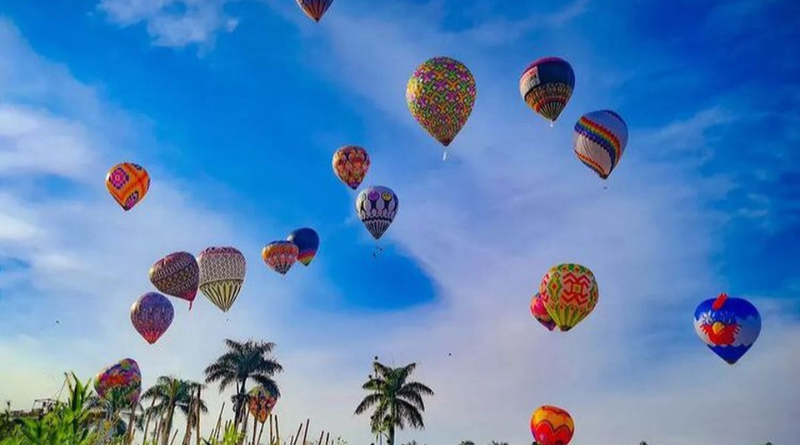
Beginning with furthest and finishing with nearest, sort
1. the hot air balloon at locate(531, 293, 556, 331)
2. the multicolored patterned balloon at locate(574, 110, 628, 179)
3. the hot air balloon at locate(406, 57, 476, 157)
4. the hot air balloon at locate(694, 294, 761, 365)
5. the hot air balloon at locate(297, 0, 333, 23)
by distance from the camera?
the hot air balloon at locate(531, 293, 556, 331) → the hot air balloon at locate(694, 294, 761, 365) → the multicolored patterned balloon at locate(574, 110, 628, 179) → the hot air balloon at locate(297, 0, 333, 23) → the hot air balloon at locate(406, 57, 476, 157)

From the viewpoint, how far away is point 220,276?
34562mm

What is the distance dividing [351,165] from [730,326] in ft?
67.1

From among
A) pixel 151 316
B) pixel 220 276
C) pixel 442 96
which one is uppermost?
pixel 442 96

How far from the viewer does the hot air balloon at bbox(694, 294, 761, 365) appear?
104 ft

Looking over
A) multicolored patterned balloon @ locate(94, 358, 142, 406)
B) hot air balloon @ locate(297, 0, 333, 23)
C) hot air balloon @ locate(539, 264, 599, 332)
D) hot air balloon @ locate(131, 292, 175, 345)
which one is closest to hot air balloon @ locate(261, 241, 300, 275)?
hot air balloon @ locate(131, 292, 175, 345)

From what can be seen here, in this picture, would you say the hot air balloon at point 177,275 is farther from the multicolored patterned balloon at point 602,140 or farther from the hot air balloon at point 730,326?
the hot air balloon at point 730,326

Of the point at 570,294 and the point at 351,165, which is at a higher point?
the point at 351,165

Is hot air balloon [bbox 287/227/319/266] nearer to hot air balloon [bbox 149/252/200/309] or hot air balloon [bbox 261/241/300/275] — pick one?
hot air balloon [bbox 261/241/300/275]

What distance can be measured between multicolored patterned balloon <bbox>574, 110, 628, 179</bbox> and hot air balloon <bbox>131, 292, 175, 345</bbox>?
2429cm

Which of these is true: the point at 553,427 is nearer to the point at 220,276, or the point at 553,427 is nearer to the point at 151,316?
the point at 220,276

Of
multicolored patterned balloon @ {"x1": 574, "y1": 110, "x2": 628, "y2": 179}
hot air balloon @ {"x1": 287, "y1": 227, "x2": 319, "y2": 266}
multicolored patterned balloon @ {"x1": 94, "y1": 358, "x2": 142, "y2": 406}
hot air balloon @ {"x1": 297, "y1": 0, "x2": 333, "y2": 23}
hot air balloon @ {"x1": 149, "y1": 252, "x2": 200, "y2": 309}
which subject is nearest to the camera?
hot air balloon @ {"x1": 297, "y1": 0, "x2": 333, "y2": 23}

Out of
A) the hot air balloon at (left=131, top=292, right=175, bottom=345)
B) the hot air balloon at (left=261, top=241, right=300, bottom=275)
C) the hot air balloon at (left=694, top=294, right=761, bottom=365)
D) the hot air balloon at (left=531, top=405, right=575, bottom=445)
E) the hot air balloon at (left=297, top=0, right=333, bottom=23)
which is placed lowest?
the hot air balloon at (left=531, top=405, right=575, bottom=445)

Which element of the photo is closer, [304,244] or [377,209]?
[377,209]

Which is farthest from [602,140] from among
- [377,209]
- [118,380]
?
[118,380]
